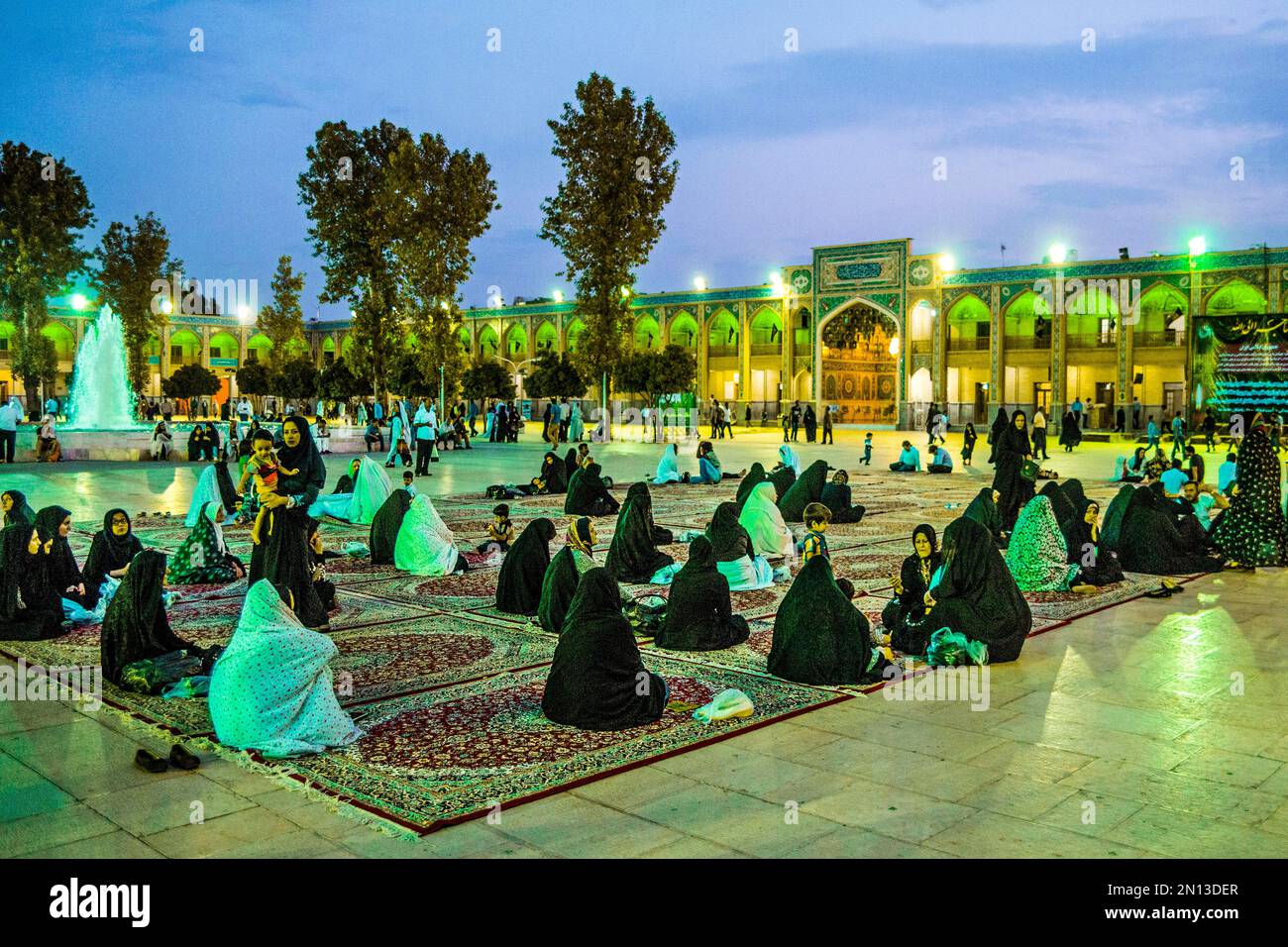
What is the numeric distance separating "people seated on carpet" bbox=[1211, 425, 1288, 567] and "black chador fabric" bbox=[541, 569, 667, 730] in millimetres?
6343

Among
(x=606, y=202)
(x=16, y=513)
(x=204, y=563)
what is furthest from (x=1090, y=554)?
(x=606, y=202)

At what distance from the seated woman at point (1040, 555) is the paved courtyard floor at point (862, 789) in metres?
2.02

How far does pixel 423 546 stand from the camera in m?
8.68

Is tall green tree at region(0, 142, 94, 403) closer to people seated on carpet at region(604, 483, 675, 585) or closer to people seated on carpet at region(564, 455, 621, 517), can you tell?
people seated on carpet at region(564, 455, 621, 517)

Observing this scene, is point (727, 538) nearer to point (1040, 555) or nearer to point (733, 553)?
point (733, 553)

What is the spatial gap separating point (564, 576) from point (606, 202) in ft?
78.0

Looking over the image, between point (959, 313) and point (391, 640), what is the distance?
114 feet

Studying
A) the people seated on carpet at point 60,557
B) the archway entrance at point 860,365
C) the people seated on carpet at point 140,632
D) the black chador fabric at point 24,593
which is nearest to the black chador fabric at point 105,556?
the people seated on carpet at point 60,557

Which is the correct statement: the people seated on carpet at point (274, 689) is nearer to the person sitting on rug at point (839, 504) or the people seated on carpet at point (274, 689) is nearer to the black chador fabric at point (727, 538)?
the black chador fabric at point (727, 538)

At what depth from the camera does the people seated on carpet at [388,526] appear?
29.6ft

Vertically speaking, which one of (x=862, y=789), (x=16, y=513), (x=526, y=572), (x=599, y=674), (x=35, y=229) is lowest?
(x=862, y=789)

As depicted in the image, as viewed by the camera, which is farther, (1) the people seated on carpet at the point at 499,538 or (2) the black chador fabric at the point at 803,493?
(2) the black chador fabric at the point at 803,493
